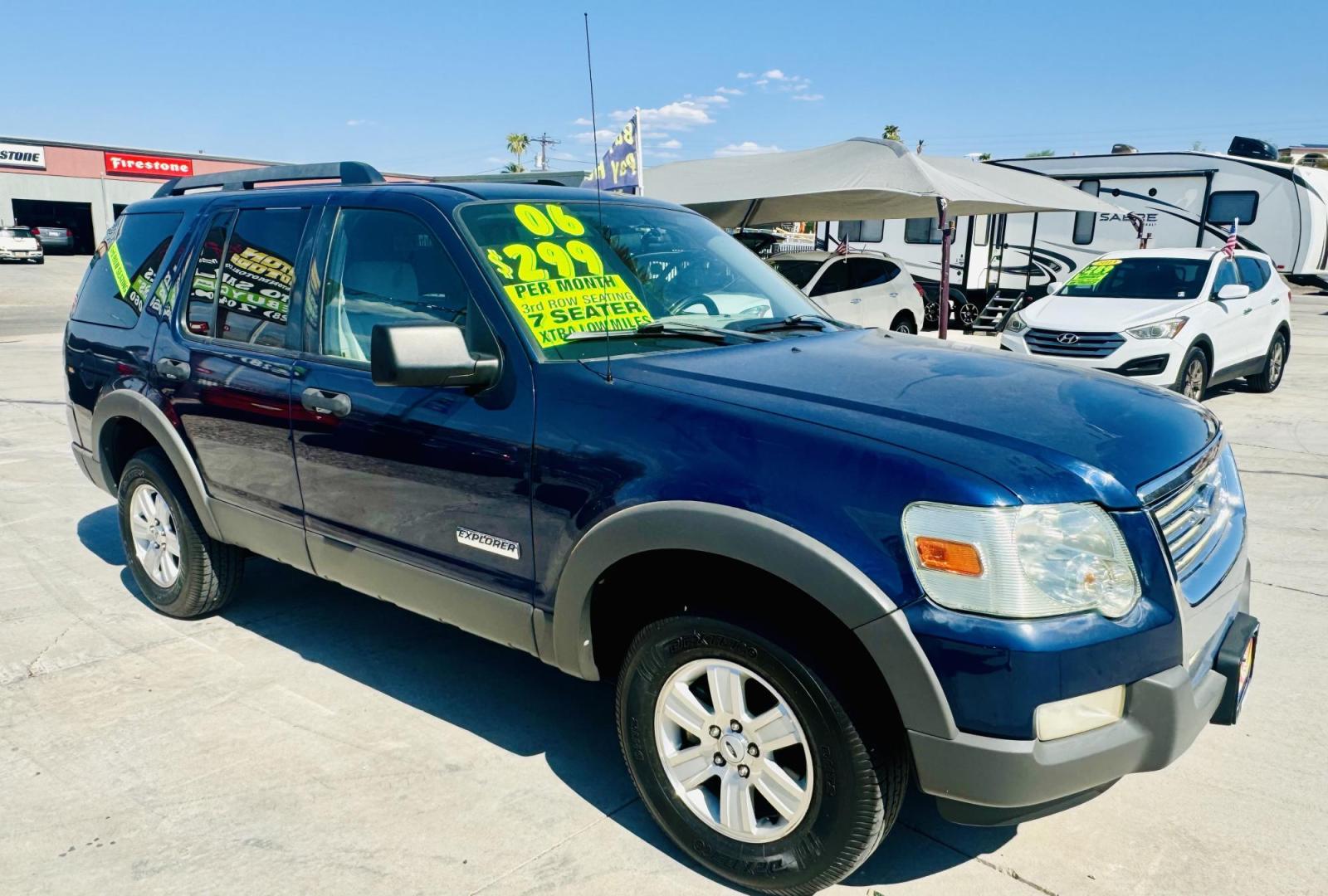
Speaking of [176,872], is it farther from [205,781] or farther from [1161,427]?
[1161,427]

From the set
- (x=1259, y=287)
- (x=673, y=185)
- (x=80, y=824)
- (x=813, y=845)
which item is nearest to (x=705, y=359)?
(x=813, y=845)

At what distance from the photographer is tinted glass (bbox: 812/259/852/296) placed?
13.2 m

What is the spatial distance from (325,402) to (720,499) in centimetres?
161

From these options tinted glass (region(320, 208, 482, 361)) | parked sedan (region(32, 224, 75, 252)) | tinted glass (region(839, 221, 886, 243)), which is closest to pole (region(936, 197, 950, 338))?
tinted glass (region(320, 208, 482, 361))

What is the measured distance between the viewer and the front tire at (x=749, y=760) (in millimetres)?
2266

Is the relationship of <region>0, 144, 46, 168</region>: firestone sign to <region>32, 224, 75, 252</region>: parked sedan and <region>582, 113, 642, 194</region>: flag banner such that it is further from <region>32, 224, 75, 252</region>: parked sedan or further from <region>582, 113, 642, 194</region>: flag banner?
<region>582, 113, 642, 194</region>: flag banner

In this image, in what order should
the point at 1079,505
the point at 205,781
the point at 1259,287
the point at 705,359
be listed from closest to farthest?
the point at 1079,505, the point at 705,359, the point at 205,781, the point at 1259,287

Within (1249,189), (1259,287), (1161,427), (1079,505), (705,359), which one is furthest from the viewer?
(1249,189)

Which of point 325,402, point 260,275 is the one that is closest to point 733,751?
point 325,402

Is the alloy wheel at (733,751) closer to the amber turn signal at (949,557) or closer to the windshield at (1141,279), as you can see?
the amber turn signal at (949,557)

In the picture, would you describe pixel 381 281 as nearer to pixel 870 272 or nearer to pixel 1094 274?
pixel 1094 274

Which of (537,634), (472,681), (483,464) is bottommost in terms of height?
(472,681)

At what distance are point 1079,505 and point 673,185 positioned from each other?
12.7 metres

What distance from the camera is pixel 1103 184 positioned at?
67.5ft
